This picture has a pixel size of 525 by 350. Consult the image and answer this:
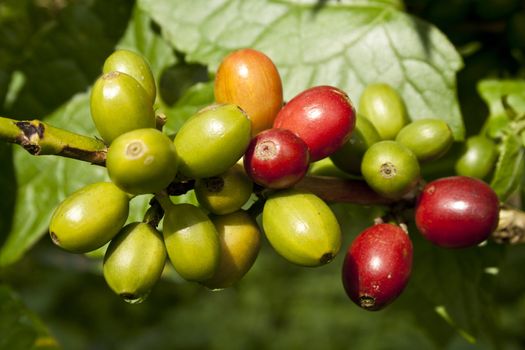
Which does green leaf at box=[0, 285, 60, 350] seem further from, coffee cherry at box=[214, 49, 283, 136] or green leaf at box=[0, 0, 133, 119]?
coffee cherry at box=[214, 49, 283, 136]

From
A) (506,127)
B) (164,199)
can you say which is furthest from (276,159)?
(506,127)

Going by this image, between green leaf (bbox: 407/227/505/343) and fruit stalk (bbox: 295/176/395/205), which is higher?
fruit stalk (bbox: 295/176/395/205)

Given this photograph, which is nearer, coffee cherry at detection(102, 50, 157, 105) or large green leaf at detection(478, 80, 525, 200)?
coffee cherry at detection(102, 50, 157, 105)

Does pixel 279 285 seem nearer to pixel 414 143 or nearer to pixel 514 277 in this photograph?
pixel 514 277

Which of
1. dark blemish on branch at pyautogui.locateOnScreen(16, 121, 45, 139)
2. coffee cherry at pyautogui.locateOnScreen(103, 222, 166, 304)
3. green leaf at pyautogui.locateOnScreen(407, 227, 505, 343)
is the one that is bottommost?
green leaf at pyautogui.locateOnScreen(407, 227, 505, 343)

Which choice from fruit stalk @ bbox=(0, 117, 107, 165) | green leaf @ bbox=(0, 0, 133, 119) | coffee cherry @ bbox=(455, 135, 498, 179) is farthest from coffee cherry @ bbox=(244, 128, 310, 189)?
green leaf @ bbox=(0, 0, 133, 119)

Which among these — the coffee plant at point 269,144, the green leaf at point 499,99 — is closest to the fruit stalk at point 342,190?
the coffee plant at point 269,144

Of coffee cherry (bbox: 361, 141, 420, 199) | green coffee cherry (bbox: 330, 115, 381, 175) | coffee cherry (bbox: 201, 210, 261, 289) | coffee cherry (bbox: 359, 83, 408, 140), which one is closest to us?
coffee cherry (bbox: 201, 210, 261, 289)

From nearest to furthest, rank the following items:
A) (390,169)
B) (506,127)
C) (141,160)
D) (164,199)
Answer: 1. (141,160)
2. (164,199)
3. (390,169)
4. (506,127)

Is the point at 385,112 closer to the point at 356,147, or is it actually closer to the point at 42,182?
the point at 356,147
